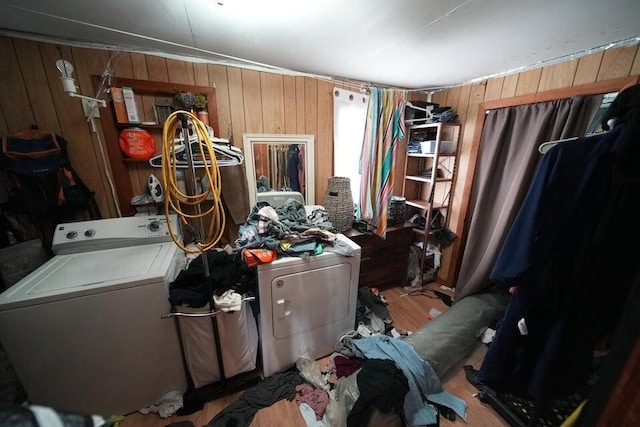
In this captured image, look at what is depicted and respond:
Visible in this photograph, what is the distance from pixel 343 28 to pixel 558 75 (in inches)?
67.9

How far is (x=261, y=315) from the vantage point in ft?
5.00

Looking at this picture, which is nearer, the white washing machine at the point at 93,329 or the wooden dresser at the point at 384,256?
the white washing machine at the point at 93,329

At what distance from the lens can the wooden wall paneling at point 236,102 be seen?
192 centimetres

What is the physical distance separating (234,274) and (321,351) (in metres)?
0.96

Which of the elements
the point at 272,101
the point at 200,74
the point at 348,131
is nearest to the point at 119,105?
the point at 200,74

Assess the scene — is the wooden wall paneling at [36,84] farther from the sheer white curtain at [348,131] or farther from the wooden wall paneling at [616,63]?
the wooden wall paneling at [616,63]

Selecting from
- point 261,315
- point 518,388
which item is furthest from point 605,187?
point 261,315

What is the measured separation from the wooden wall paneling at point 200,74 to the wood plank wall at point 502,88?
2450mm

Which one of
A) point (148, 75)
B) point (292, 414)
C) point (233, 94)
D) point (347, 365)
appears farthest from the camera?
point (233, 94)

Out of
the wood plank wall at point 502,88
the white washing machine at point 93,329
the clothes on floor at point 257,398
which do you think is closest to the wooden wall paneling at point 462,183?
the wood plank wall at point 502,88

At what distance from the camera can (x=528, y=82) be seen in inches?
75.3

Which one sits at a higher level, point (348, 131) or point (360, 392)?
point (348, 131)

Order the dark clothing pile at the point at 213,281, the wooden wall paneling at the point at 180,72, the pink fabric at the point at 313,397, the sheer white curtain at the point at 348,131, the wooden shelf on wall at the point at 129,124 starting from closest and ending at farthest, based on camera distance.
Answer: the dark clothing pile at the point at 213,281 < the pink fabric at the point at 313,397 < the wooden shelf on wall at the point at 129,124 < the wooden wall paneling at the point at 180,72 < the sheer white curtain at the point at 348,131

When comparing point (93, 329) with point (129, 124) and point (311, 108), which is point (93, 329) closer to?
point (129, 124)
